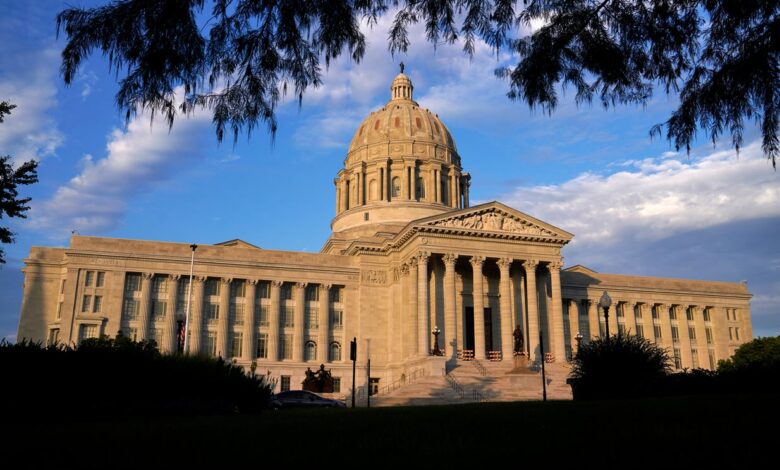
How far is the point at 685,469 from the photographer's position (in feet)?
29.4

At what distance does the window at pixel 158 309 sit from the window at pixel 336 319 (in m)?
14.4

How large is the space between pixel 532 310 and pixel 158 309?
103 feet

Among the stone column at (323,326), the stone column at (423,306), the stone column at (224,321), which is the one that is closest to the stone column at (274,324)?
the stone column at (224,321)

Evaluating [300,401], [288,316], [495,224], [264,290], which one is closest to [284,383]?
[288,316]

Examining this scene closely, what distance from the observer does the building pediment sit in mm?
56719

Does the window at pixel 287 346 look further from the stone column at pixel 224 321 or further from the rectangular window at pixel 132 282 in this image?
the rectangular window at pixel 132 282

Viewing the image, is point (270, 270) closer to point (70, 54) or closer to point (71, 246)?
point (71, 246)

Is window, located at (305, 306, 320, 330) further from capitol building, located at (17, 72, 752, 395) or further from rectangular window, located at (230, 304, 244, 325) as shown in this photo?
rectangular window, located at (230, 304, 244, 325)

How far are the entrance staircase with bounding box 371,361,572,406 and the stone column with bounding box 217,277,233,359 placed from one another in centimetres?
1804

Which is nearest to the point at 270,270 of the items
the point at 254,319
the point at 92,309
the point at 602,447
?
the point at 254,319

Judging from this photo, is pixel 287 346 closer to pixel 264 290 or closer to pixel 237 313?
pixel 237 313

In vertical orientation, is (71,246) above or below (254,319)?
above

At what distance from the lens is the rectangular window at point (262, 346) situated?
60.0 m

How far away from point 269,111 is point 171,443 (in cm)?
599
